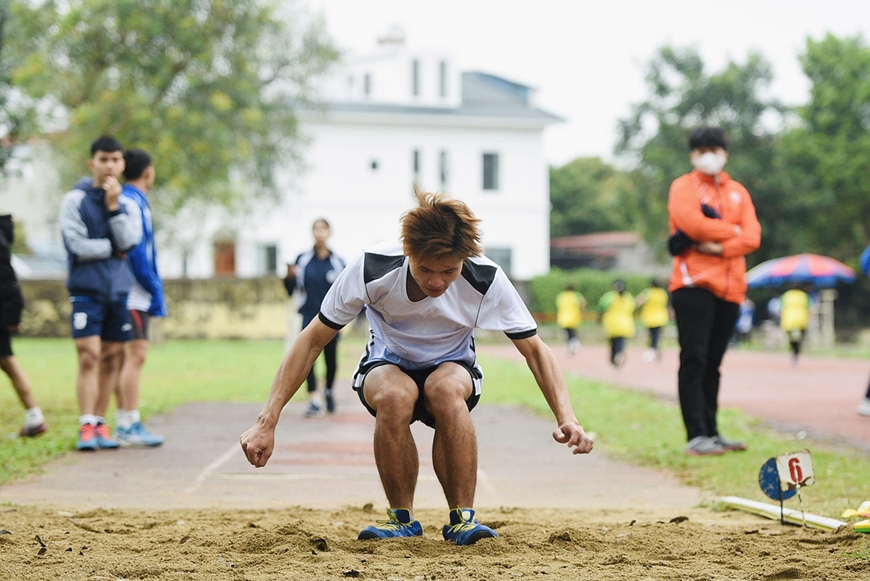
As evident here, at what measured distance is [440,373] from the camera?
4.43m

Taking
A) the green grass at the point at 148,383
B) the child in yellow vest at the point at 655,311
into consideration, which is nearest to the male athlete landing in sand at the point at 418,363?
the green grass at the point at 148,383

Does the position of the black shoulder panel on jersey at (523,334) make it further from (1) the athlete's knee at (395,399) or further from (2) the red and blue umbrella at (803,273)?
(2) the red and blue umbrella at (803,273)

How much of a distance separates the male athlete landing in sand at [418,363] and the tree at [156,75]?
43.1 feet

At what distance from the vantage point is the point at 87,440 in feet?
25.5

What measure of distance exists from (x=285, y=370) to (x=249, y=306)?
26.7 m

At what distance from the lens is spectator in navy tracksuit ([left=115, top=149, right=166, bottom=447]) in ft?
26.6

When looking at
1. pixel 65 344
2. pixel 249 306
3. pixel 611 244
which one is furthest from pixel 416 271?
pixel 611 244

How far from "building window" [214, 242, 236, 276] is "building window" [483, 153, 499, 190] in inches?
455

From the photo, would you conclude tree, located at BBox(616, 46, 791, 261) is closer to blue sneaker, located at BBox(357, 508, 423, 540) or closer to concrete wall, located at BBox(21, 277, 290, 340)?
concrete wall, located at BBox(21, 277, 290, 340)

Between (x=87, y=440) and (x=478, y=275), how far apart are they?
4658 millimetres

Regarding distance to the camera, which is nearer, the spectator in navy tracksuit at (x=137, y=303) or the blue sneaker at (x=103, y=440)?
the blue sneaker at (x=103, y=440)

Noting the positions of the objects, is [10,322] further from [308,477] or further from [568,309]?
[568,309]

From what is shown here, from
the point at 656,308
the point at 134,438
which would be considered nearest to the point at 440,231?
the point at 134,438

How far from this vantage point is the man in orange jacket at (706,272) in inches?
303
